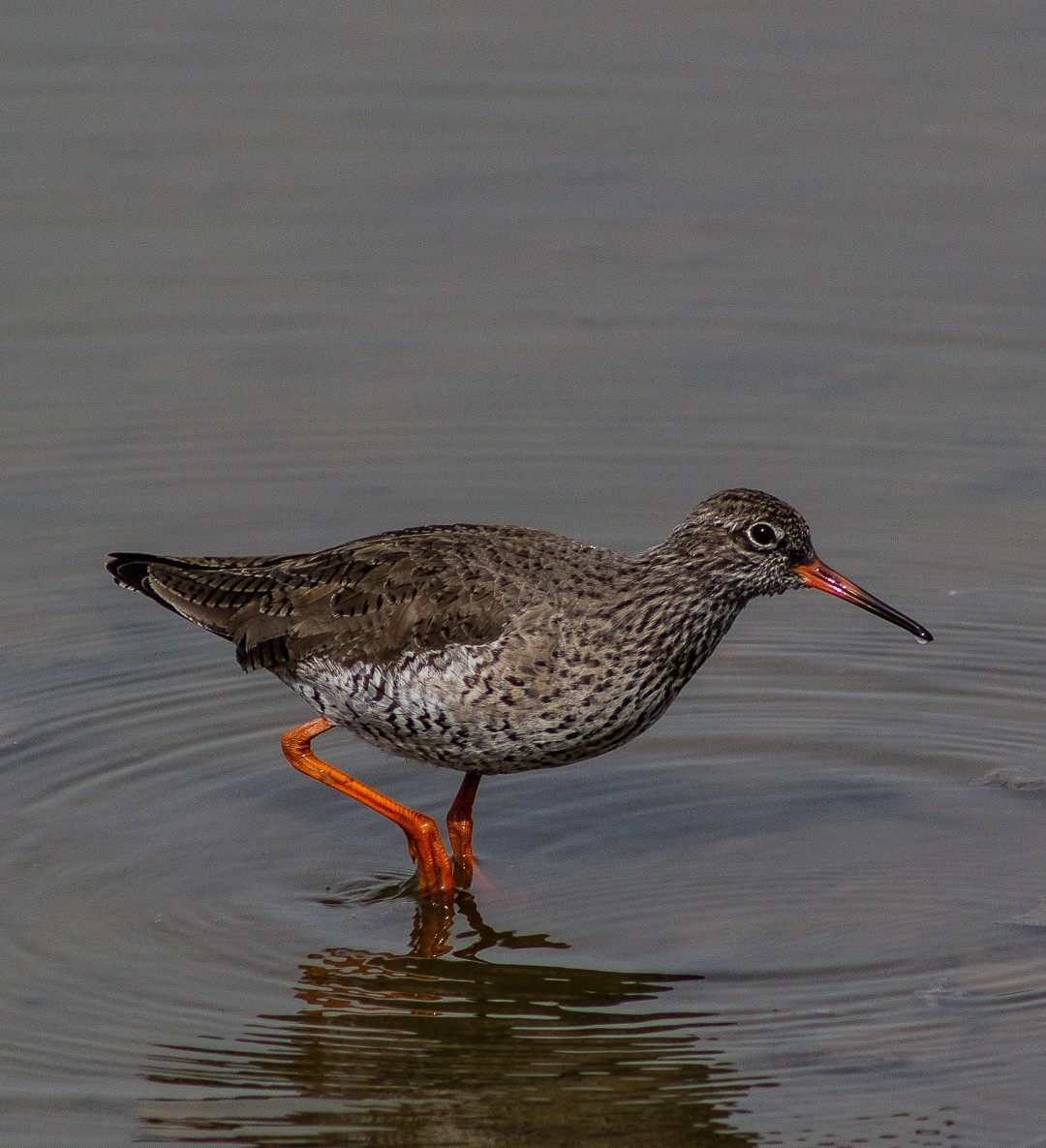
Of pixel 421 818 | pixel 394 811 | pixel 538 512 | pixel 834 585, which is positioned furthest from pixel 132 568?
pixel 834 585

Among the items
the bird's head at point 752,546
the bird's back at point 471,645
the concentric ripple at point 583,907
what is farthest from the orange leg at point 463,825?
the bird's head at point 752,546

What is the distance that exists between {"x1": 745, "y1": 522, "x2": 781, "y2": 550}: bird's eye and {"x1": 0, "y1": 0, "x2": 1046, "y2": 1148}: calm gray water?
157cm

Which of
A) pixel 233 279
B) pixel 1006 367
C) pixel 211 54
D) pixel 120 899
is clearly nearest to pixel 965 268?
pixel 1006 367

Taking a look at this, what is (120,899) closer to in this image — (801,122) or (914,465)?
(914,465)

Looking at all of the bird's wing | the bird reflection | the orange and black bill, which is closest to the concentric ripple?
the bird reflection

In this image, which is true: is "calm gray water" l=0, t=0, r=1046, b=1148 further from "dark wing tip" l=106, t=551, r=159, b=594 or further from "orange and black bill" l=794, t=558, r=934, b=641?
"orange and black bill" l=794, t=558, r=934, b=641

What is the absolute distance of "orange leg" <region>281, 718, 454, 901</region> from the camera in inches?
368

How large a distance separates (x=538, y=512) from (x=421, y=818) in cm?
333

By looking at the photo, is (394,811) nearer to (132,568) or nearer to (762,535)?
(132,568)

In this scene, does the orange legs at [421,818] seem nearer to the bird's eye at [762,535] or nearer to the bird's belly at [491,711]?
the bird's belly at [491,711]

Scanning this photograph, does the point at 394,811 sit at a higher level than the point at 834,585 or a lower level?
lower

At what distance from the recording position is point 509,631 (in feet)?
29.0

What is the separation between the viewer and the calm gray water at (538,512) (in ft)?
26.1

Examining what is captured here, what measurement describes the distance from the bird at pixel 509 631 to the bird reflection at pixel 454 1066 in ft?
3.13
